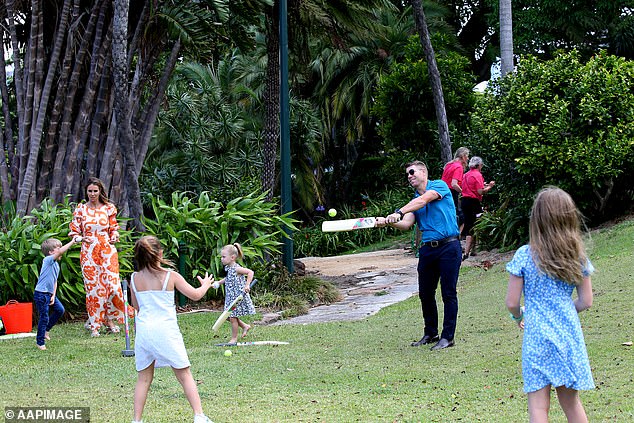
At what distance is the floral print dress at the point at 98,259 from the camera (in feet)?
37.4

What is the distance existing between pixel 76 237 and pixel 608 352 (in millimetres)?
6189

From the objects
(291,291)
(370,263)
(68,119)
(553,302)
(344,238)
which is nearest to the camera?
(553,302)

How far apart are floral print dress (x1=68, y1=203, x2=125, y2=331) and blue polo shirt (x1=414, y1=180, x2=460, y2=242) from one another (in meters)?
4.32

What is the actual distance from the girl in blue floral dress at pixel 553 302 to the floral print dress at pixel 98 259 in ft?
24.0

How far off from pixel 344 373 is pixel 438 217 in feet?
5.98

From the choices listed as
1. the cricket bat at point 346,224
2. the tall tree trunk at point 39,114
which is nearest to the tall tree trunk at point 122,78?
the tall tree trunk at point 39,114

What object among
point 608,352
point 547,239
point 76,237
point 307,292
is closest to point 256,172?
point 307,292

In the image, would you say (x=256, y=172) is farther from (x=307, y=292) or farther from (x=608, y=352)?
(x=608, y=352)

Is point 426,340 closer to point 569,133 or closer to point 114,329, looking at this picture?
point 114,329

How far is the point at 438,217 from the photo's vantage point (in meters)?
8.95

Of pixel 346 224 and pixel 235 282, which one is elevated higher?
pixel 346 224

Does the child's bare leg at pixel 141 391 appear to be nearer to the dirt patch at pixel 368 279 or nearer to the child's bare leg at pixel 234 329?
the child's bare leg at pixel 234 329

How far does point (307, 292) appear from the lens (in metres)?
14.4

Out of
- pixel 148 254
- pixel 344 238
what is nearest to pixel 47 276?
pixel 148 254
